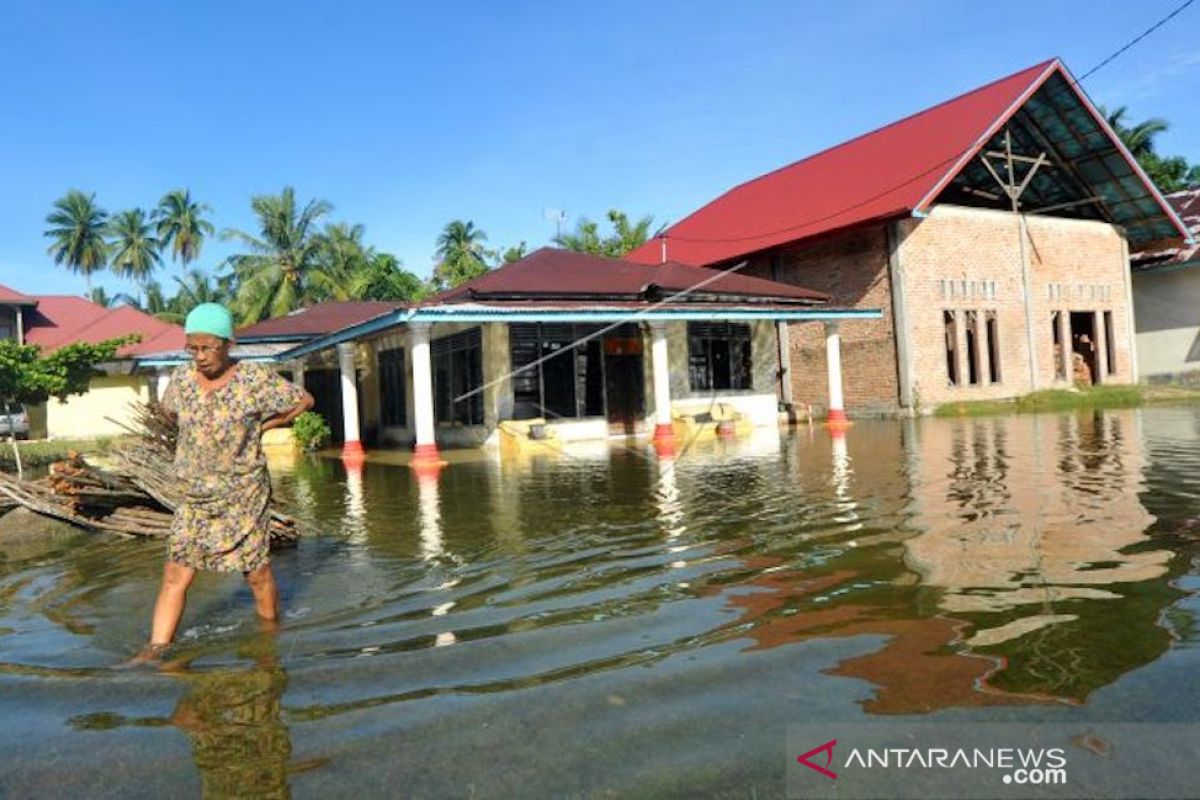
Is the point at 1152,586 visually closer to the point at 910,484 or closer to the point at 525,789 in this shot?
the point at 525,789

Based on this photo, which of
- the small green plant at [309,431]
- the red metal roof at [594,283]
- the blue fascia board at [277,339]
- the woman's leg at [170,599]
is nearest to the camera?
the woman's leg at [170,599]

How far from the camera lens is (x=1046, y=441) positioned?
40.1 ft

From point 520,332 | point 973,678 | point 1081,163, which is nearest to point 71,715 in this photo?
point 973,678

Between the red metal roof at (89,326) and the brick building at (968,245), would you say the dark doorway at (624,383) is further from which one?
the red metal roof at (89,326)

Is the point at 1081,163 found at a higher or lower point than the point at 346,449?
higher

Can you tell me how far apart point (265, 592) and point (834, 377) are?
51.2 feet

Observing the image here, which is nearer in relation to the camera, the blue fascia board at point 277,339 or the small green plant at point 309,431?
the small green plant at point 309,431

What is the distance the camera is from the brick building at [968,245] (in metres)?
20.7

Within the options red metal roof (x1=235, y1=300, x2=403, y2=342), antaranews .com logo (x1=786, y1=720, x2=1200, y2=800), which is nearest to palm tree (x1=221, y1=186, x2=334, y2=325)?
red metal roof (x1=235, y1=300, x2=403, y2=342)

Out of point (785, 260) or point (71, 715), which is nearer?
point (71, 715)

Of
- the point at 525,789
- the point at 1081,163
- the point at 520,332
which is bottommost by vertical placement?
the point at 525,789

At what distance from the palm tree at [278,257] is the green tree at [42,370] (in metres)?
19.0

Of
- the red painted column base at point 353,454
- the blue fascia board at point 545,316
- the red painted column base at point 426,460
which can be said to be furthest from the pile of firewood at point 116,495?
the red painted column base at point 353,454

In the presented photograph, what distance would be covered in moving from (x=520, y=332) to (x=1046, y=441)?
355 inches
